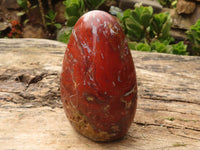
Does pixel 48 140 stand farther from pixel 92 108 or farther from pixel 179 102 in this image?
pixel 179 102

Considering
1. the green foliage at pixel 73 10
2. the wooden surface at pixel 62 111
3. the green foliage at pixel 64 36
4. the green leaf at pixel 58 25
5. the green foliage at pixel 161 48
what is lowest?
the green foliage at pixel 64 36

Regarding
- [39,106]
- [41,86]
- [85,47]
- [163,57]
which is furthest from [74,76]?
[163,57]

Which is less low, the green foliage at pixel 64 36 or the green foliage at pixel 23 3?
the green foliage at pixel 23 3

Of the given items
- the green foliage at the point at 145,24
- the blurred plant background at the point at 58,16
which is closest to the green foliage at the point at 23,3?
the blurred plant background at the point at 58,16

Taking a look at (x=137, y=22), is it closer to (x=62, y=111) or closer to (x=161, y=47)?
(x=161, y=47)

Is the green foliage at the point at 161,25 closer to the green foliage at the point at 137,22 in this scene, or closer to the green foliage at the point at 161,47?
the green foliage at the point at 137,22

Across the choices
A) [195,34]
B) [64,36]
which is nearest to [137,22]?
[195,34]
